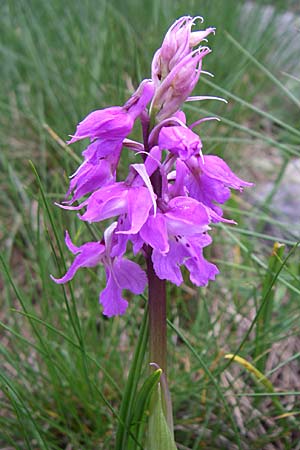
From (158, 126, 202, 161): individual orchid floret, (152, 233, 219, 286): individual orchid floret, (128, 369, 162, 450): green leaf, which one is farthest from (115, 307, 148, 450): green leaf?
(158, 126, 202, 161): individual orchid floret

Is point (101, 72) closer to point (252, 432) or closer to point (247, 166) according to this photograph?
point (247, 166)

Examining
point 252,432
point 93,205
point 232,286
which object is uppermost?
point 93,205

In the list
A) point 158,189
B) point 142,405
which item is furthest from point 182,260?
point 142,405

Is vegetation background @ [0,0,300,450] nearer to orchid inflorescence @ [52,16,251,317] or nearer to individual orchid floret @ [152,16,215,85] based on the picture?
orchid inflorescence @ [52,16,251,317]

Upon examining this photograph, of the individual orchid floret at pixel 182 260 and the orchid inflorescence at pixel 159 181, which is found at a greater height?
the orchid inflorescence at pixel 159 181

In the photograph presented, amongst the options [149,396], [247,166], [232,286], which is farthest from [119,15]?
[149,396]

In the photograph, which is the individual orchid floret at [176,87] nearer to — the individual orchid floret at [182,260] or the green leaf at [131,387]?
the individual orchid floret at [182,260]

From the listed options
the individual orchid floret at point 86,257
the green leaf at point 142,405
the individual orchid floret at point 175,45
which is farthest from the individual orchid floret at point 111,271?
the individual orchid floret at point 175,45
